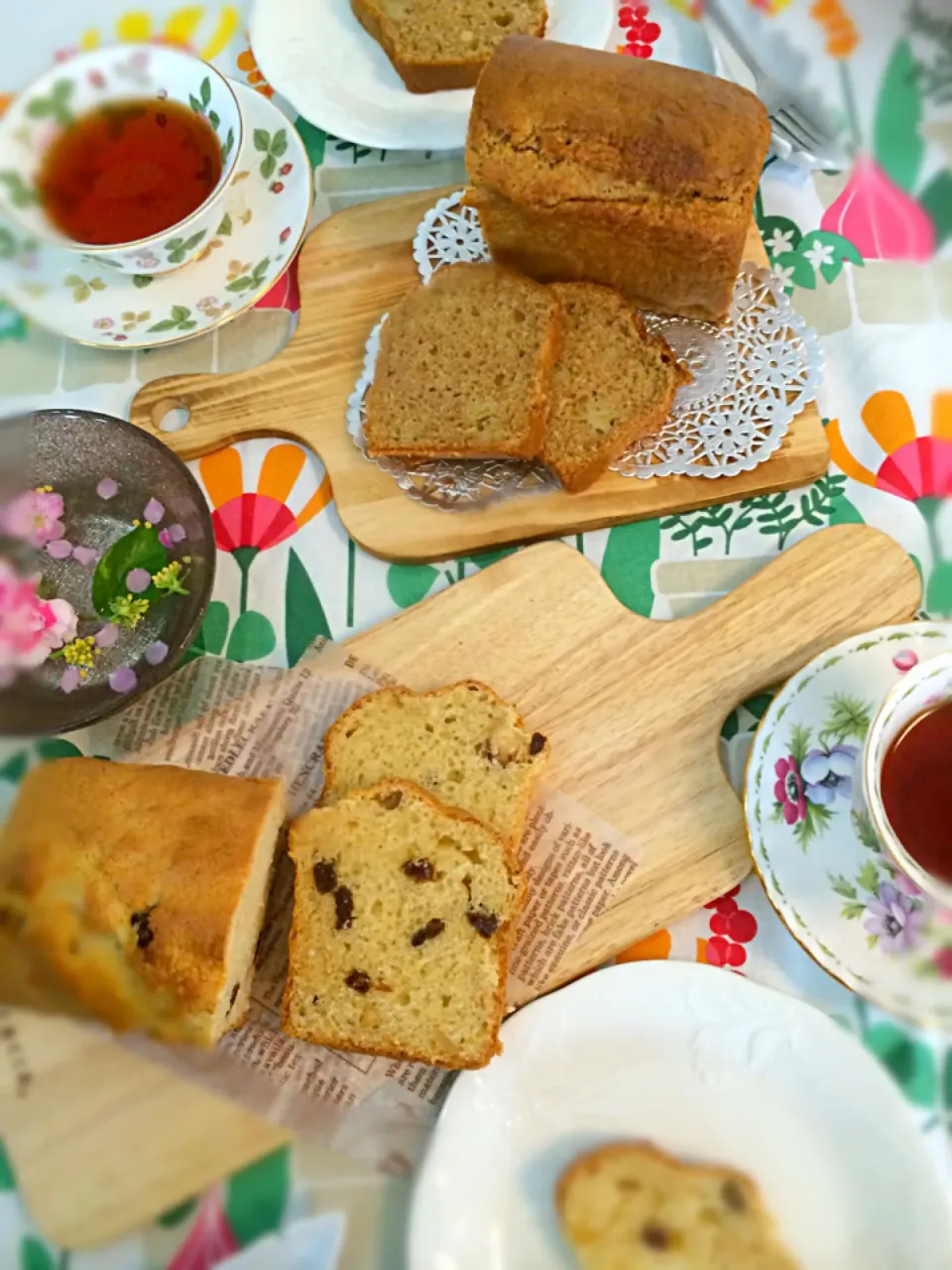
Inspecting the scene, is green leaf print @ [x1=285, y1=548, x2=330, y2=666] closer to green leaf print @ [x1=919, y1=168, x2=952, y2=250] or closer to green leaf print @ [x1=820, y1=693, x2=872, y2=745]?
green leaf print @ [x1=820, y1=693, x2=872, y2=745]

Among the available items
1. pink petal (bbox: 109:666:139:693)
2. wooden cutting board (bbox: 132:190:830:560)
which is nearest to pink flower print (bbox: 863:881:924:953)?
wooden cutting board (bbox: 132:190:830:560)

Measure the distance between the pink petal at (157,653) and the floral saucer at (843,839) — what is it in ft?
2.58

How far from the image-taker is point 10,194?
5.00ft

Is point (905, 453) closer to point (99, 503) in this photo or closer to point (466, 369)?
point (466, 369)

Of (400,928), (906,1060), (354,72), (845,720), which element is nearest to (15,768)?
(400,928)

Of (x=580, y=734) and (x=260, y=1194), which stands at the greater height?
(x=580, y=734)

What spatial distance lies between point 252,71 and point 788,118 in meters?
0.96

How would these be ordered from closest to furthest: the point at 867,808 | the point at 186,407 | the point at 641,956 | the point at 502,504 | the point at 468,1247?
the point at 867,808 < the point at 468,1247 < the point at 641,956 < the point at 502,504 < the point at 186,407

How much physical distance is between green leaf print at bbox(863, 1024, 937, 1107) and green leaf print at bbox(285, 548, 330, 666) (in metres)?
0.91

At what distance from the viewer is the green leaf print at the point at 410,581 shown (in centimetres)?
150

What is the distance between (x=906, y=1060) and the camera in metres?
1.21

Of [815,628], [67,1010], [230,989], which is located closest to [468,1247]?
[230,989]

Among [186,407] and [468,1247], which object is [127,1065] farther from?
[186,407]

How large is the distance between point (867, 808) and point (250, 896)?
29.2 inches
